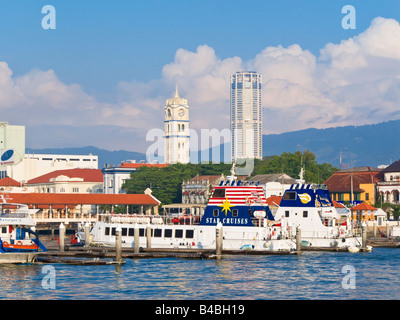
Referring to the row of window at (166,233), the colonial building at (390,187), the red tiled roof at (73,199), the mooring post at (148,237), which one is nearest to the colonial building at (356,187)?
the colonial building at (390,187)

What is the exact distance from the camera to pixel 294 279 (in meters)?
42.2

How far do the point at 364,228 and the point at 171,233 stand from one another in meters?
14.9

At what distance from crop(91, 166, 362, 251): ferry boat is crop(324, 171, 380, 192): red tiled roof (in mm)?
53286

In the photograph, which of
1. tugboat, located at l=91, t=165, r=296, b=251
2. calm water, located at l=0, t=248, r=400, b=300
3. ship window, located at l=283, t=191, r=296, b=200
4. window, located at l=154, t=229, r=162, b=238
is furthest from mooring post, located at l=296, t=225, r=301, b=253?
window, located at l=154, t=229, r=162, b=238

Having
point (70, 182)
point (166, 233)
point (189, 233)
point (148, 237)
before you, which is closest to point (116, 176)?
point (70, 182)

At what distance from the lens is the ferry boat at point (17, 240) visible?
4794 cm

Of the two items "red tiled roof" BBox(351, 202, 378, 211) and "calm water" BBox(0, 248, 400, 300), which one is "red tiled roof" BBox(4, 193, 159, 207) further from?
"calm water" BBox(0, 248, 400, 300)

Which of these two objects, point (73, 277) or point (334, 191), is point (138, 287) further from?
point (334, 191)

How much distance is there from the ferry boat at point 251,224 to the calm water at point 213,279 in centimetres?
370

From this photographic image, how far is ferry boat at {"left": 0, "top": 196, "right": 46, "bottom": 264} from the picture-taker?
47938mm

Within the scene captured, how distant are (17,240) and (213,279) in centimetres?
1470

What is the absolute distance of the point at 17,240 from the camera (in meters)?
49.8

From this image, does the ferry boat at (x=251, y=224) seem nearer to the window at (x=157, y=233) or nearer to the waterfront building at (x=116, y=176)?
the window at (x=157, y=233)
